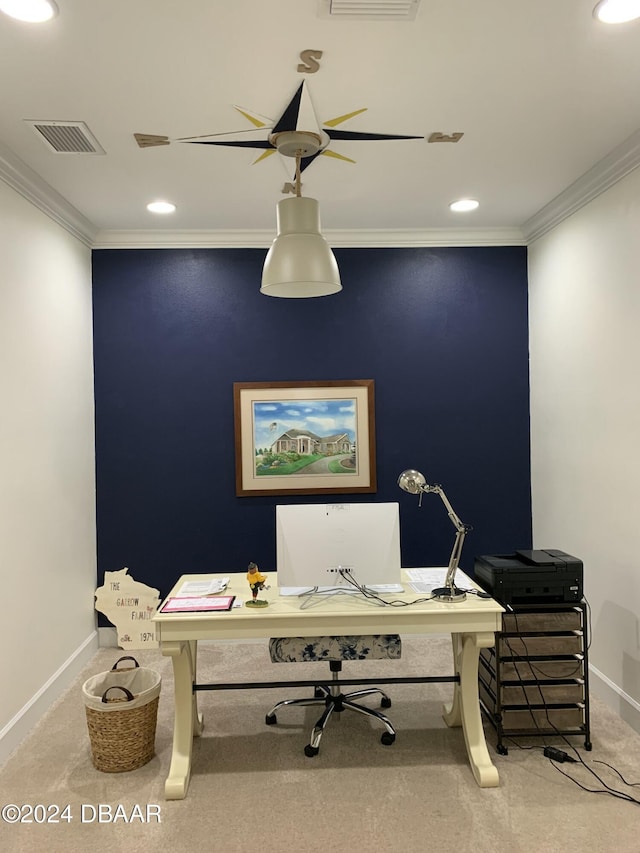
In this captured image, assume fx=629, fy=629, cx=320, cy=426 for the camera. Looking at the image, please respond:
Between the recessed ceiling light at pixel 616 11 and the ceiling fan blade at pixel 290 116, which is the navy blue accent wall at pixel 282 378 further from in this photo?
the recessed ceiling light at pixel 616 11

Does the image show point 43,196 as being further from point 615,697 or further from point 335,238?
point 615,697

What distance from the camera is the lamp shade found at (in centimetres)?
243

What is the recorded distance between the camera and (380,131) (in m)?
2.79

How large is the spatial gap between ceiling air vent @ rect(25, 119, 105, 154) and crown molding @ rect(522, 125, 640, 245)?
2.45m

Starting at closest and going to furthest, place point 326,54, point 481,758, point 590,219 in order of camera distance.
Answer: point 326,54, point 481,758, point 590,219

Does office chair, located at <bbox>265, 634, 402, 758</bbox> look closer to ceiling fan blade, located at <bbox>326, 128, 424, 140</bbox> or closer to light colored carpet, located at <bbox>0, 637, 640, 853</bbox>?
light colored carpet, located at <bbox>0, 637, 640, 853</bbox>

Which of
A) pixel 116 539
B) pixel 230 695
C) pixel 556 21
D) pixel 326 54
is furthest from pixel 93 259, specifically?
pixel 556 21

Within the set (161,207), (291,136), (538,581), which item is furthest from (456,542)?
(161,207)

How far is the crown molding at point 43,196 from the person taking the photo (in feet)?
9.72

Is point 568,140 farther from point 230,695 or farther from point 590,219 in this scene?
point 230,695

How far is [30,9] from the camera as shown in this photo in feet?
6.29

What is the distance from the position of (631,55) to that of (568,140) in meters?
0.68

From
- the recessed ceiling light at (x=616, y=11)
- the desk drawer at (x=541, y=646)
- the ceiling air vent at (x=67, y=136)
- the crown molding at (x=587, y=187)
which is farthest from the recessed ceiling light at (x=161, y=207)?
the desk drawer at (x=541, y=646)

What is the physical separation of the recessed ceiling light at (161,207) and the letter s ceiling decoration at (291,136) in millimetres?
795
